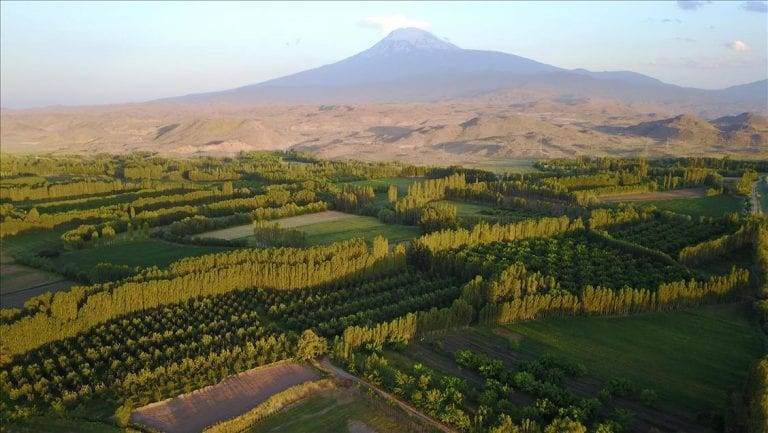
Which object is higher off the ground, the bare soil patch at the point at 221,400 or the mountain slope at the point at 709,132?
the mountain slope at the point at 709,132

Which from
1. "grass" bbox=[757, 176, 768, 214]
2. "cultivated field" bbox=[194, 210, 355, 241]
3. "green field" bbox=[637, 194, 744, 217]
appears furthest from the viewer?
"grass" bbox=[757, 176, 768, 214]

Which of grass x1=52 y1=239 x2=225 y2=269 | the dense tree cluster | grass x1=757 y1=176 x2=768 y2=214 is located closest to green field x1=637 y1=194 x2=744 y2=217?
grass x1=757 y1=176 x2=768 y2=214

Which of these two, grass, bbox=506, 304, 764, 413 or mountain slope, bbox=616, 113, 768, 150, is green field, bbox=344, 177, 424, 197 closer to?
grass, bbox=506, 304, 764, 413

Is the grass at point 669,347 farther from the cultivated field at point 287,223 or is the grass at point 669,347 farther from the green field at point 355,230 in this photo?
the cultivated field at point 287,223

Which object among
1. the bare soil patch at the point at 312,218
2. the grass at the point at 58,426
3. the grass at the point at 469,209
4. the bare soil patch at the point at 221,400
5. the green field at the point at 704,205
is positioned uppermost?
the green field at the point at 704,205

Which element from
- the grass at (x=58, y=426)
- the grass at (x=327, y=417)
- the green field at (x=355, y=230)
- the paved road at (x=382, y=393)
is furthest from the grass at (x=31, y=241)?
the grass at (x=327, y=417)

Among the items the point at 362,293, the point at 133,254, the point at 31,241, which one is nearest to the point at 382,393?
the point at 362,293
